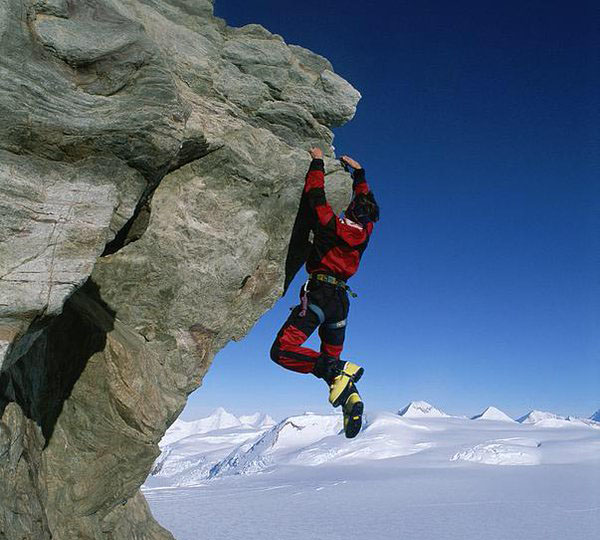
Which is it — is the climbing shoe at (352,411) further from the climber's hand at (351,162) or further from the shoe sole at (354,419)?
the climber's hand at (351,162)

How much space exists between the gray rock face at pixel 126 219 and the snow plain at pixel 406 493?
31376 millimetres

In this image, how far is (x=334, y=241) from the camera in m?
10.2

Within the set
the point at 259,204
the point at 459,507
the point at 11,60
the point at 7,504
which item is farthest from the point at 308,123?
the point at 459,507

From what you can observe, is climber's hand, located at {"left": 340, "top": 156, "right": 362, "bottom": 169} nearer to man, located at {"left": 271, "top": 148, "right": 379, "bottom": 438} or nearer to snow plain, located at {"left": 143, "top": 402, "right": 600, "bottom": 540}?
man, located at {"left": 271, "top": 148, "right": 379, "bottom": 438}

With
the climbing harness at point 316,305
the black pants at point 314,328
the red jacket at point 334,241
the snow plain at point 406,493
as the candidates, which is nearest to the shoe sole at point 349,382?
the black pants at point 314,328

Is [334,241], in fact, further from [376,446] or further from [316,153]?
[376,446]

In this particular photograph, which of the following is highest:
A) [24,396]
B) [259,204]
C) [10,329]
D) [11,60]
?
[259,204]

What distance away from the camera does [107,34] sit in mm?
7062

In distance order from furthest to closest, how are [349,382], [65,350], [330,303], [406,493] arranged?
1. [406,493]
2. [330,303]
3. [349,382]
4. [65,350]

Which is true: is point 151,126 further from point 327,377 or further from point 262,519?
point 262,519

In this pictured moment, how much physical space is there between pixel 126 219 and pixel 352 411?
527cm

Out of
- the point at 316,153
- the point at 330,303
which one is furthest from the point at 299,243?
the point at 330,303

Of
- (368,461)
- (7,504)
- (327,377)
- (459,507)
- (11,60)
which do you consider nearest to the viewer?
(11,60)

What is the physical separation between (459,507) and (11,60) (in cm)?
5359
